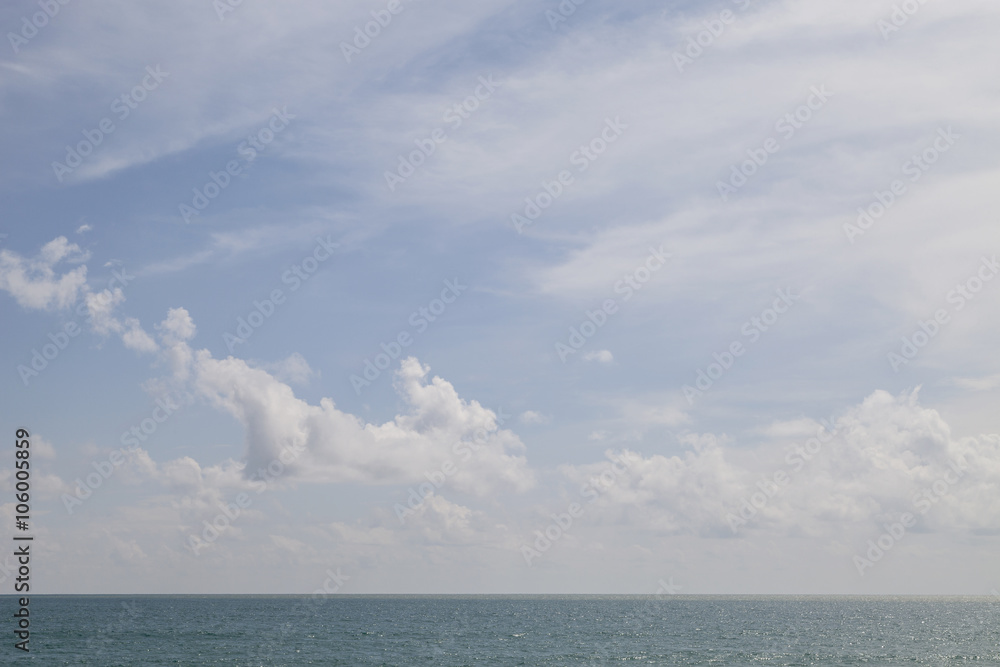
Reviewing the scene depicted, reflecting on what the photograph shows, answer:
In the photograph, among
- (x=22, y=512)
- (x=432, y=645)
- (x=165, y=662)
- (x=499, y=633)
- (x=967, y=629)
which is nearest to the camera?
(x=22, y=512)

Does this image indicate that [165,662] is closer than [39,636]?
Yes

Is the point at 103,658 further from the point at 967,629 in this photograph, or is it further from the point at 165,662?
the point at 967,629

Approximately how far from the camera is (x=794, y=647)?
106 meters

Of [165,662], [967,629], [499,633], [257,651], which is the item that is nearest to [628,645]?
[499,633]

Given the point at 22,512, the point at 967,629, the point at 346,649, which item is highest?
the point at 22,512

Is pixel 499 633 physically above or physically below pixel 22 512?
below

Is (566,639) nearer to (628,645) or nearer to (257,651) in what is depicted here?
(628,645)

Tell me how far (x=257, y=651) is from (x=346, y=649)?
1086cm

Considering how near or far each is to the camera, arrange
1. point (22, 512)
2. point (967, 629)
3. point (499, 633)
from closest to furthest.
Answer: point (22, 512) → point (499, 633) → point (967, 629)

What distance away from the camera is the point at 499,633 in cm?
12975

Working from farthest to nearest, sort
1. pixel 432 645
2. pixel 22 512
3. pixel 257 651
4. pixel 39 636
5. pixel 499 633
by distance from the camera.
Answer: pixel 499 633, pixel 39 636, pixel 432 645, pixel 257 651, pixel 22 512

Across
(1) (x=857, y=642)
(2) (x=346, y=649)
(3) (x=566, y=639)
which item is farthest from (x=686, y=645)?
(2) (x=346, y=649)

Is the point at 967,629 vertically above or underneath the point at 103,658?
underneath

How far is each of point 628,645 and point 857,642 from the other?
1536 inches
